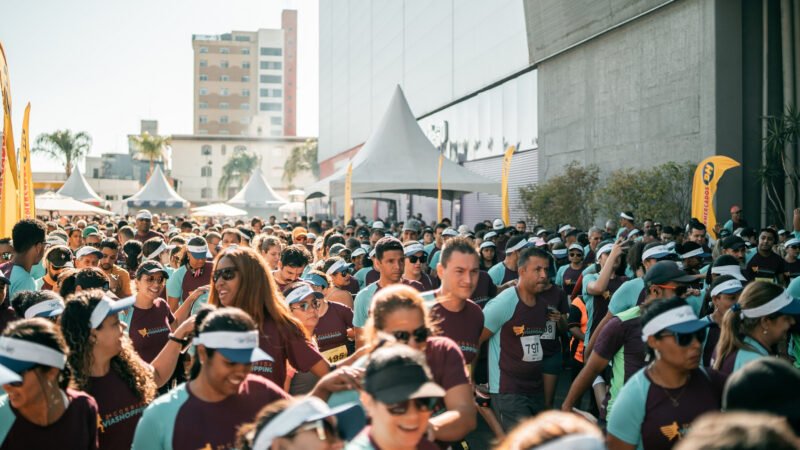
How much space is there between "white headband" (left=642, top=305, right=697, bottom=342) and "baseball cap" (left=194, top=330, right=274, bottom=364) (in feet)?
6.29

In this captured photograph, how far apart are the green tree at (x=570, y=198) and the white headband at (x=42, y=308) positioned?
62.3 ft

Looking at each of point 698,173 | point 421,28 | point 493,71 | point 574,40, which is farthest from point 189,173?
point 698,173

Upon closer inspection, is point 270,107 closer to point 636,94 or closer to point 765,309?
point 636,94

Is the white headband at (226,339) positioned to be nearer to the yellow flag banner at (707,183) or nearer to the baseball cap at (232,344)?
the baseball cap at (232,344)

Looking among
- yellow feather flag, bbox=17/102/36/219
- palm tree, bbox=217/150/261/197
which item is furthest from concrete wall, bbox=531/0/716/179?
palm tree, bbox=217/150/261/197

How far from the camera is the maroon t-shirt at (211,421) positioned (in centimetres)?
333

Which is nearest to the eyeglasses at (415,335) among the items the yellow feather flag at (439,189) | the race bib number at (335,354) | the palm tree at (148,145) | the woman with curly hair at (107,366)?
the woman with curly hair at (107,366)

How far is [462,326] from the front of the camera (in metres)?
5.21

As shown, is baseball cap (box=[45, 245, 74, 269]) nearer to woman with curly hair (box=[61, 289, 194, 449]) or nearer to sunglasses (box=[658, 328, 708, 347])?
woman with curly hair (box=[61, 289, 194, 449])

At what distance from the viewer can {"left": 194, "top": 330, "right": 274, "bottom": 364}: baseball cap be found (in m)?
3.37

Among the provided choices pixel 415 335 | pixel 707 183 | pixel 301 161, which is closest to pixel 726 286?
pixel 415 335

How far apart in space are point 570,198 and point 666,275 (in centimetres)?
1766

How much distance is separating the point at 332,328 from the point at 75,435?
3.02m

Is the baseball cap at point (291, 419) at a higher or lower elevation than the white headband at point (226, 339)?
lower
